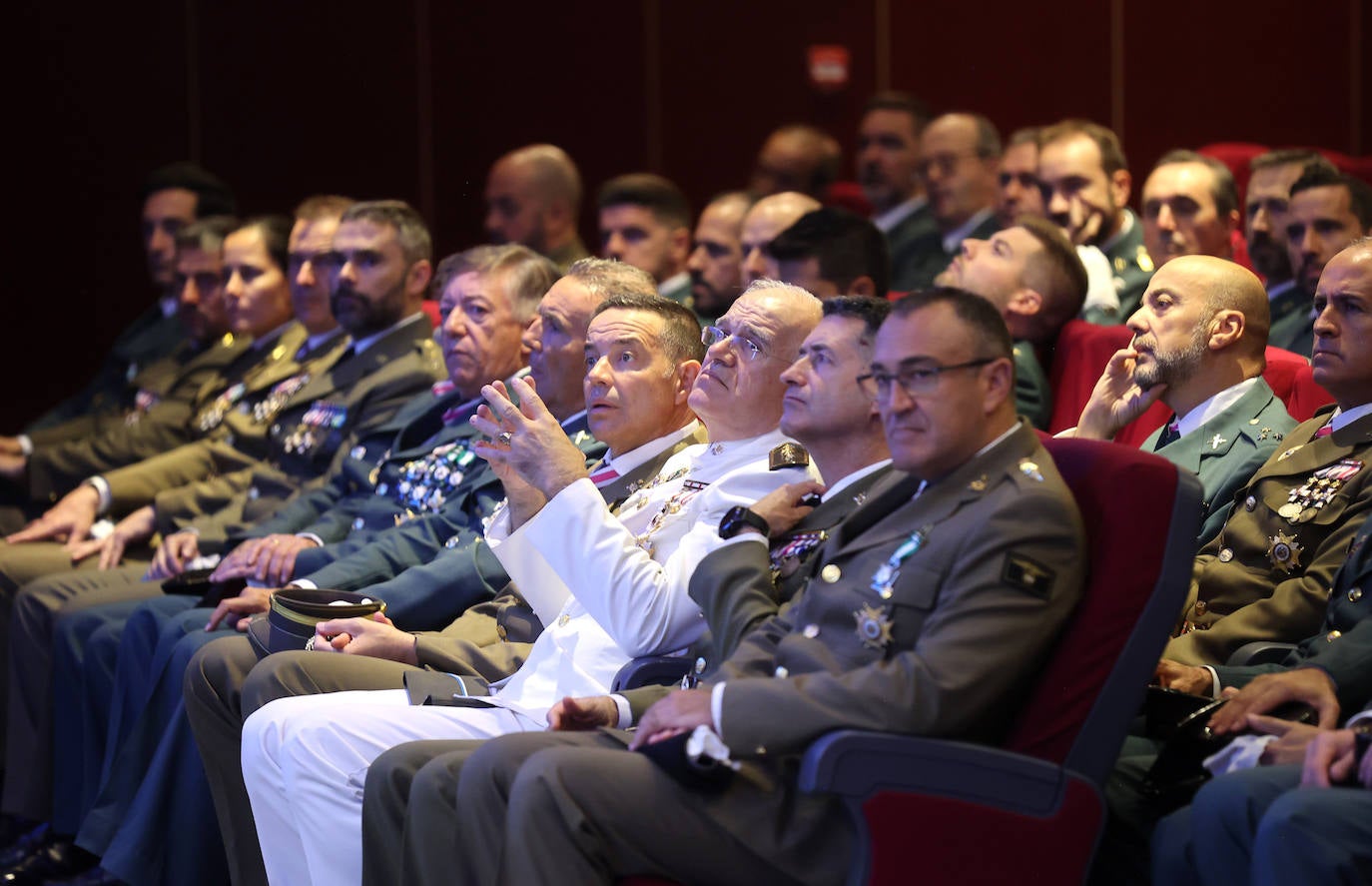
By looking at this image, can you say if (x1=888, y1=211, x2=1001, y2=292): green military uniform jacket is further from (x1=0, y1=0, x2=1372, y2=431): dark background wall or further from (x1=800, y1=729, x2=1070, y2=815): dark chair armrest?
(x1=800, y1=729, x2=1070, y2=815): dark chair armrest

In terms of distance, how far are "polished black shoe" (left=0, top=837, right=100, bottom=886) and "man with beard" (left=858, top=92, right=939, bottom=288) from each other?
3.36 metres

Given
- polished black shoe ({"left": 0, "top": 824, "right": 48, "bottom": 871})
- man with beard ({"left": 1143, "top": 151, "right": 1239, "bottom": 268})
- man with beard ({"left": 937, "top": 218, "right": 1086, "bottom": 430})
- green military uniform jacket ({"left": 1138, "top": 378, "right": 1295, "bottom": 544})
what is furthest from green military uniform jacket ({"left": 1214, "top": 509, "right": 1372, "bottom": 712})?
polished black shoe ({"left": 0, "top": 824, "right": 48, "bottom": 871})

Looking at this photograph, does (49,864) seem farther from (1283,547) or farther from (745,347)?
(1283,547)

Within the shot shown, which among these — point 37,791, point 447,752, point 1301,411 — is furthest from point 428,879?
point 37,791

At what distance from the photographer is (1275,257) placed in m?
4.41

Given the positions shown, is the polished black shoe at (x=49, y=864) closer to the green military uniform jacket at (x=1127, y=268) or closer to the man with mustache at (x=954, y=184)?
the green military uniform jacket at (x=1127, y=268)

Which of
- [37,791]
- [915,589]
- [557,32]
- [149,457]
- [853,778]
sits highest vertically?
[557,32]

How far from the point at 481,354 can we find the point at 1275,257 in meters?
2.10

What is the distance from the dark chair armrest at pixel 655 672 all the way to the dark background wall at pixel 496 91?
4.45 metres

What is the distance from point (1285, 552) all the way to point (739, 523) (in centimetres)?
86

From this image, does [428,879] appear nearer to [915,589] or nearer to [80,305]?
[915,589]

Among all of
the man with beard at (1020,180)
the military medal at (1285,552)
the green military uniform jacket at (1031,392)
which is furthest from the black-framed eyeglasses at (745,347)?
the man with beard at (1020,180)

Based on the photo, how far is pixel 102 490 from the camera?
4781mm

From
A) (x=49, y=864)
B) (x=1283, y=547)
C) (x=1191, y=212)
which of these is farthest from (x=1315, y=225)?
(x=49, y=864)
